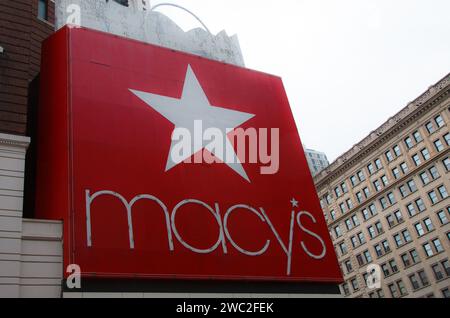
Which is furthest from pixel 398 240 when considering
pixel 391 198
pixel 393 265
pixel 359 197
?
pixel 359 197

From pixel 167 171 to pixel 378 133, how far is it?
50.0 m

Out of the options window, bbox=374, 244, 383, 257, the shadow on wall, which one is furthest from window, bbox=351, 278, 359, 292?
the shadow on wall

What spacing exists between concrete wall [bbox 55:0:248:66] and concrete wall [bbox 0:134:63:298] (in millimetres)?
9390

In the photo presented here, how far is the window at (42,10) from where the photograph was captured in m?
23.5

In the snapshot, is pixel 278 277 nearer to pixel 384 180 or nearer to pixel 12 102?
pixel 12 102

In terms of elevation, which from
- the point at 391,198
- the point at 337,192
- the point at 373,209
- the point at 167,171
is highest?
the point at 337,192

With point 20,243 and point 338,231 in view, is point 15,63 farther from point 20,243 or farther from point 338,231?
point 338,231

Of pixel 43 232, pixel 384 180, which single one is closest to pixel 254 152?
pixel 43 232

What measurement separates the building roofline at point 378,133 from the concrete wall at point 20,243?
51.3m

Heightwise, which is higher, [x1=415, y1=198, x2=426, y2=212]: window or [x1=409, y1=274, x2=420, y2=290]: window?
[x1=415, y1=198, x2=426, y2=212]: window

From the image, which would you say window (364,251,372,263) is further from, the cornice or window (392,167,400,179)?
the cornice

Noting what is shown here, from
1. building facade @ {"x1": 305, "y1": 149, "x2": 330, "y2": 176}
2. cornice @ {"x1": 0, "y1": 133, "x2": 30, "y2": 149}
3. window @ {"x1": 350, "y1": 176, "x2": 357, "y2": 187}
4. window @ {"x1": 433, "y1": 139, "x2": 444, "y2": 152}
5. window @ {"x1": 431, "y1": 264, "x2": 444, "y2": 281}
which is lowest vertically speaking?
cornice @ {"x1": 0, "y1": 133, "x2": 30, "y2": 149}

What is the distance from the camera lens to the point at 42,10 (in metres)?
23.7

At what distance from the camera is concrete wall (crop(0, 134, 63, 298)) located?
1487 centimetres
